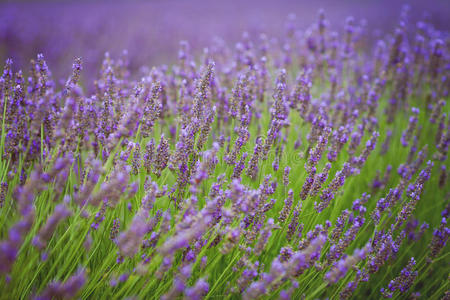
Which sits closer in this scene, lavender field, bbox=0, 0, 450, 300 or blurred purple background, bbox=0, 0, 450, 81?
lavender field, bbox=0, 0, 450, 300

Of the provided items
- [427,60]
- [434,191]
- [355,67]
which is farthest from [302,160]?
[355,67]

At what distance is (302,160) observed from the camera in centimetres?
225

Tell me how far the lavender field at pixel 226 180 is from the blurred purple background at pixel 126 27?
13.3 inches

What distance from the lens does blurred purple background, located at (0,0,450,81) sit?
195 inches

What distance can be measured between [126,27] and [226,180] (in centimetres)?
680

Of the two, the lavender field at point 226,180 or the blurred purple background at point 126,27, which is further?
the blurred purple background at point 126,27

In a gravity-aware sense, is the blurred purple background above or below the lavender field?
above

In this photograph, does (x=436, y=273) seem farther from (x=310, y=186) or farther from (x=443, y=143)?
(x=310, y=186)

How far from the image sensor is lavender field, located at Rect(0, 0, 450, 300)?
1373 mm

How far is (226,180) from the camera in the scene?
1731mm

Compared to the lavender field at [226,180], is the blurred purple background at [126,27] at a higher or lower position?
higher

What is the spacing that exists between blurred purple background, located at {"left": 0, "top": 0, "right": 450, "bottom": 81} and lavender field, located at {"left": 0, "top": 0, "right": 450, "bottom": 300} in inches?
13.3

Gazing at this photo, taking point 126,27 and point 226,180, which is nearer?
point 226,180

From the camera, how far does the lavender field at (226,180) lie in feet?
4.50
